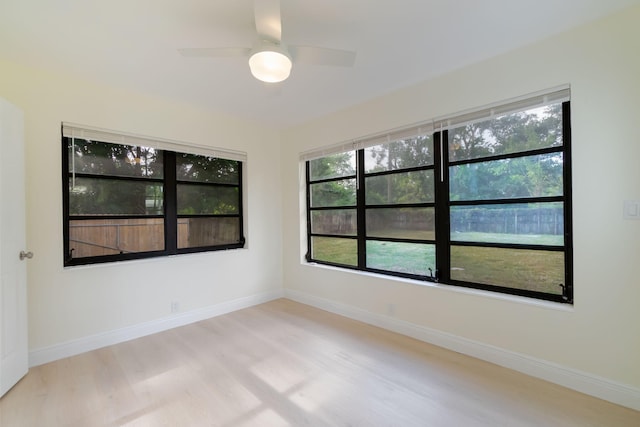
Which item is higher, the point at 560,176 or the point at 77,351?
the point at 560,176

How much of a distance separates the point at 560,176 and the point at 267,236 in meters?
3.42

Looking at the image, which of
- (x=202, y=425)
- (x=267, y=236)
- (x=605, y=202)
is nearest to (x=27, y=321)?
(x=202, y=425)

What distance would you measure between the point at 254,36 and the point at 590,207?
2.73 meters

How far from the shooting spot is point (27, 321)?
2355 millimetres

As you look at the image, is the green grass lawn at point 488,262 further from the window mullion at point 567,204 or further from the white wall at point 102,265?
the white wall at point 102,265

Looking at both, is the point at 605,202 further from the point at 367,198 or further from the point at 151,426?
the point at 151,426

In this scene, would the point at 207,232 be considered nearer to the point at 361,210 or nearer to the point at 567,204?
the point at 361,210

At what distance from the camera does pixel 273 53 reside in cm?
166

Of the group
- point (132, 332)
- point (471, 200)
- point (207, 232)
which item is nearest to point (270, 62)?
point (471, 200)

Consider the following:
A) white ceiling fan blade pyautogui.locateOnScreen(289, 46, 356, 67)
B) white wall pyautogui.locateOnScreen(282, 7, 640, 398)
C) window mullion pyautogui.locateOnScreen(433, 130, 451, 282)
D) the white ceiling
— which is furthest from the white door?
window mullion pyautogui.locateOnScreen(433, 130, 451, 282)

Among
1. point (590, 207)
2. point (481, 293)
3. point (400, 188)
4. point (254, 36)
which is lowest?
point (481, 293)

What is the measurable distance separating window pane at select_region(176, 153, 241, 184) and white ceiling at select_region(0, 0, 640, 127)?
892 mm

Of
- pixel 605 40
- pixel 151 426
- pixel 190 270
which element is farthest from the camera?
pixel 190 270

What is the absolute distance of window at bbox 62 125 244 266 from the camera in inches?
108
